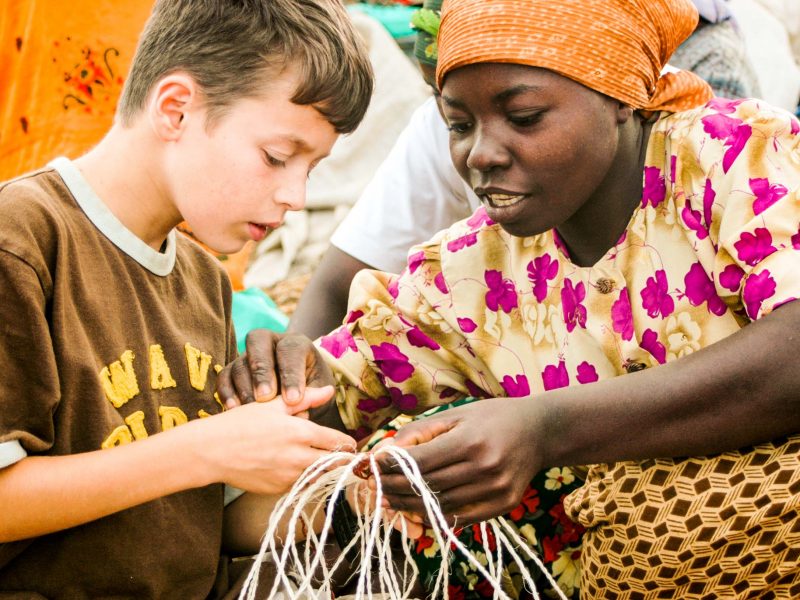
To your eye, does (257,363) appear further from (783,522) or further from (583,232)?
(783,522)

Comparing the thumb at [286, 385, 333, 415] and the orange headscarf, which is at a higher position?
the orange headscarf

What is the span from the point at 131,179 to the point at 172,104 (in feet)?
0.49

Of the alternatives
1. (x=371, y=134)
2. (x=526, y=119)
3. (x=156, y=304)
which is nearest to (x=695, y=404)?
(x=526, y=119)

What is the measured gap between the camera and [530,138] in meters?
1.63

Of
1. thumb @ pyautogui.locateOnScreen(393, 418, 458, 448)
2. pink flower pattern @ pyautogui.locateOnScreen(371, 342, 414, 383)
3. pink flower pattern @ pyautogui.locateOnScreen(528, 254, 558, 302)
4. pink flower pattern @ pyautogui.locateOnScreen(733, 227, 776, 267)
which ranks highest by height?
pink flower pattern @ pyautogui.locateOnScreen(733, 227, 776, 267)

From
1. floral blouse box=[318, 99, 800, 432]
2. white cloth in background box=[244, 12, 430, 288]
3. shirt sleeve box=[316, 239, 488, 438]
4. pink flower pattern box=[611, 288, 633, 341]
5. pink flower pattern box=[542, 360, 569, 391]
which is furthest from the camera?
white cloth in background box=[244, 12, 430, 288]

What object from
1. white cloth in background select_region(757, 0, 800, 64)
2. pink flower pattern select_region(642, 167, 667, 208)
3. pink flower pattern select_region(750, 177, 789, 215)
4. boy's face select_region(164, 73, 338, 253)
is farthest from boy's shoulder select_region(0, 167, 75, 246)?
white cloth in background select_region(757, 0, 800, 64)

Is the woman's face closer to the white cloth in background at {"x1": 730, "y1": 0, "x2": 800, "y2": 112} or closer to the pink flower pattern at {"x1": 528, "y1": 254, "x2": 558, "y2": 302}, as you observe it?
the pink flower pattern at {"x1": 528, "y1": 254, "x2": 558, "y2": 302}

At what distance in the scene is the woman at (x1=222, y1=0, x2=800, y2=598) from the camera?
4.91 ft

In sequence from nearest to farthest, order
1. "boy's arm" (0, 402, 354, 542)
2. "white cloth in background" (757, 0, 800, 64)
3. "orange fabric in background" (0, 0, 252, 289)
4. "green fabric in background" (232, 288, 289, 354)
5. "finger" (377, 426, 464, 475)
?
"finger" (377, 426, 464, 475) < "boy's arm" (0, 402, 354, 542) < "green fabric in background" (232, 288, 289, 354) < "orange fabric in background" (0, 0, 252, 289) < "white cloth in background" (757, 0, 800, 64)

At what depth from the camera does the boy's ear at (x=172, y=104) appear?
1.71 metres

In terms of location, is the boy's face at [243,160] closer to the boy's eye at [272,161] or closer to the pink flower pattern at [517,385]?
the boy's eye at [272,161]

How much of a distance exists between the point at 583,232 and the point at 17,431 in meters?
1.04

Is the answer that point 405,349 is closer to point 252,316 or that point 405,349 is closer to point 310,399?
point 310,399
